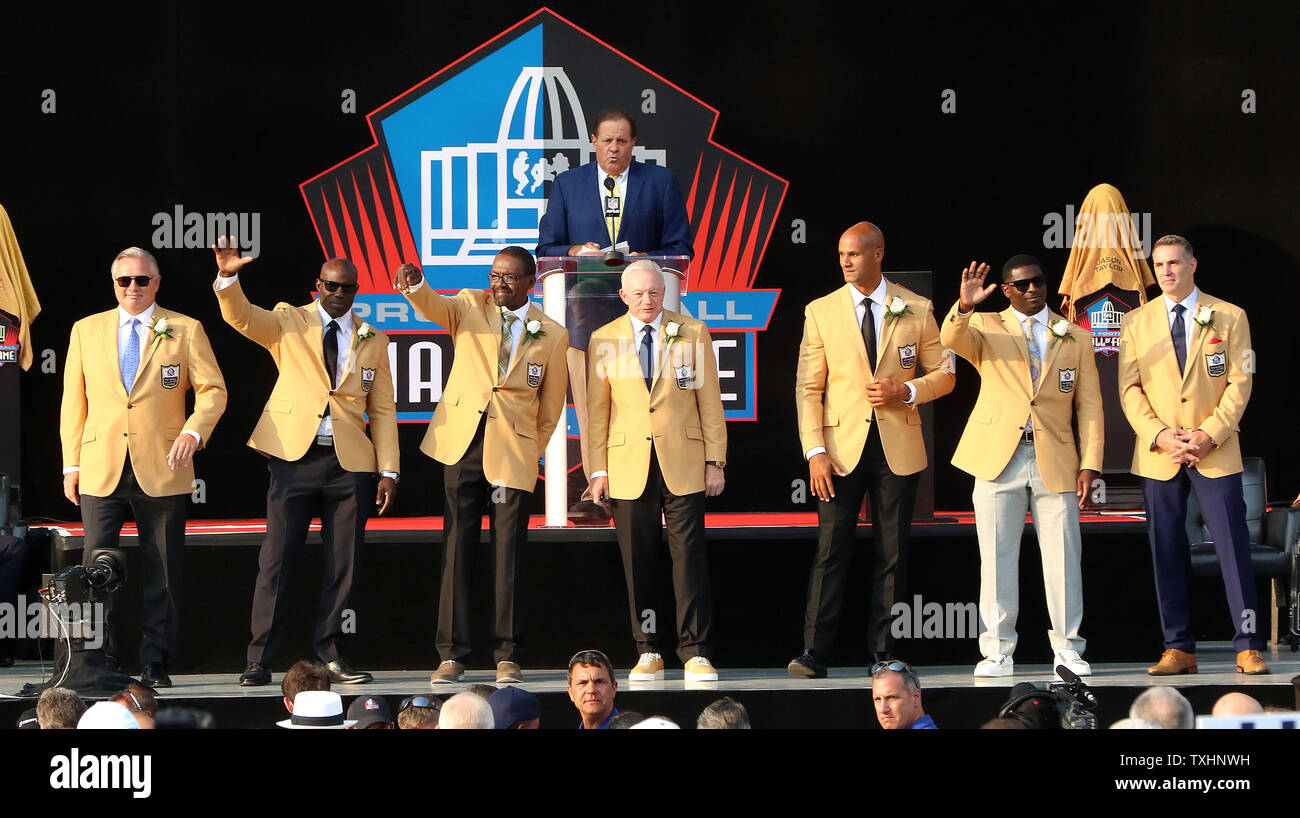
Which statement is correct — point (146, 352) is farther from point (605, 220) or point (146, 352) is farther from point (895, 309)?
point (895, 309)

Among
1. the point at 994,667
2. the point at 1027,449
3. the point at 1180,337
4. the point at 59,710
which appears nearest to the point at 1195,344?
the point at 1180,337

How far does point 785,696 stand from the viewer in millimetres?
5234

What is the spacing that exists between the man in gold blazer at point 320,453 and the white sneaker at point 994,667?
225 cm

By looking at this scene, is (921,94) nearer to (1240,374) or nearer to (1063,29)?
(1063,29)

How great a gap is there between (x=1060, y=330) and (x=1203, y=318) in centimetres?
54

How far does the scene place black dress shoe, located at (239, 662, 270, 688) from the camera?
5.40 m

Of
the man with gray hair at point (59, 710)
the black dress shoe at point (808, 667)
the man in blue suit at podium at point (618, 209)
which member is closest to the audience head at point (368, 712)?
the man with gray hair at point (59, 710)

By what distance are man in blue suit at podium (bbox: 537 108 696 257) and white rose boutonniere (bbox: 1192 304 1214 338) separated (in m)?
1.96

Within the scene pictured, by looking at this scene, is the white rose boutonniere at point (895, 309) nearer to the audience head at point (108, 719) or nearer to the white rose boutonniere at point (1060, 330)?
the white rose boutonniere at point (1060, 330)

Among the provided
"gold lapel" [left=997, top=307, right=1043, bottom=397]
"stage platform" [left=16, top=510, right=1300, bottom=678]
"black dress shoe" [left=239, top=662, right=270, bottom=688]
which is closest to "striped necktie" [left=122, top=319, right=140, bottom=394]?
"stage platform" [left=16, top=510, right=1300, bottom=678]

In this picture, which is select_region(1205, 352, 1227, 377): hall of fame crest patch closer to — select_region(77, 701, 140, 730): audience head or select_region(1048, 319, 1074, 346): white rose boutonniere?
select_region(1048, 319, 1074, 346): white rose boutonniere

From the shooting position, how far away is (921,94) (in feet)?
25.2

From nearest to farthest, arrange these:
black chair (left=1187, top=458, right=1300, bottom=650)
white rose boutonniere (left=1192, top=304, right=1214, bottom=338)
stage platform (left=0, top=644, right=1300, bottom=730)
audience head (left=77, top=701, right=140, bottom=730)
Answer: audience head (left=77, top=701, right=140, bottom=730), stage platform (left=0, top=644, right=1300, bottom=730), white rose boutonniere (left=1192, top=304, right=1214, bottom=338), black chair (left=1187, top=458, right=1300, bottom=650)
